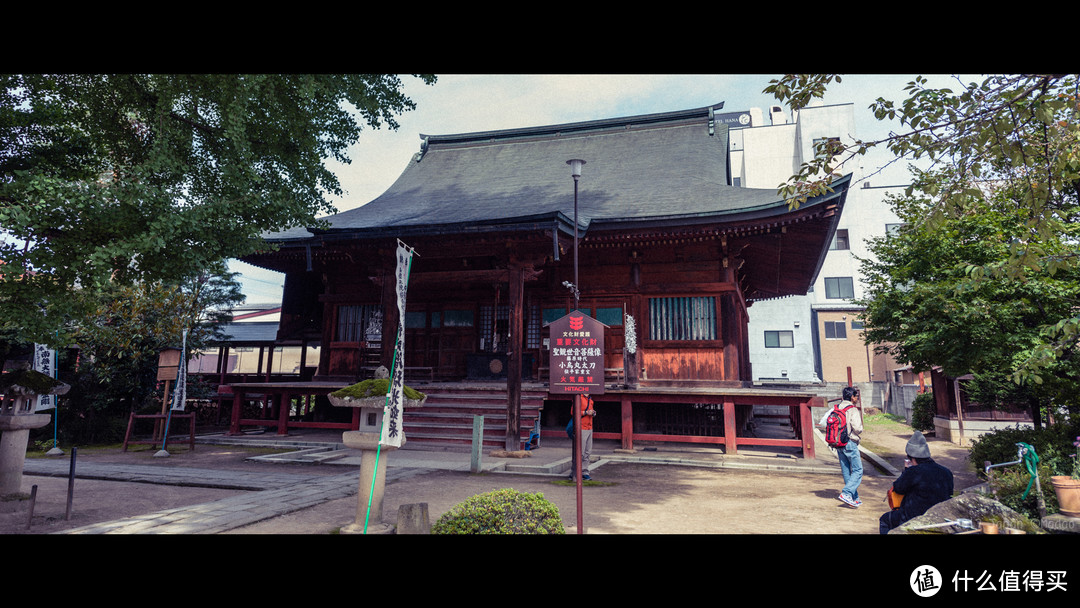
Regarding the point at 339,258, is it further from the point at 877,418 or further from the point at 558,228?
the point at 877,418

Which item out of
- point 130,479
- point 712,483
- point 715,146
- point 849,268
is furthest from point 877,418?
point 130,479

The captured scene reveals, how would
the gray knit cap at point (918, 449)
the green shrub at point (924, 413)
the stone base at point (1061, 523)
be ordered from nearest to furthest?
1. the gray knit cap at point (918, 449)
2. the stone base at point (1061, 523)
3. the green shrub at point (924, 413)

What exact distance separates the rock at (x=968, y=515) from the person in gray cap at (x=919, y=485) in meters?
0.09

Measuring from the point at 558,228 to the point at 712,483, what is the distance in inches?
215

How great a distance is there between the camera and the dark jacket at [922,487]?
14.9 feet

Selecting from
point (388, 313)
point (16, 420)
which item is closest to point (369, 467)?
point (16, 420)

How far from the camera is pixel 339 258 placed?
1501 centimetres

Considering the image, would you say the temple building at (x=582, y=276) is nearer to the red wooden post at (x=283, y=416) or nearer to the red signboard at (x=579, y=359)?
the red wooden post at (x=283, y=416)

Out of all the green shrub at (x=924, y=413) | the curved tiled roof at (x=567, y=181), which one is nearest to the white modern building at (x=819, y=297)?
the green shrub at (x=924, y=413)

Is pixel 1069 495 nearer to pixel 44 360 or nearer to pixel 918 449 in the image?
pixel 918 449

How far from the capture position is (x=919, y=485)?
4.57 meters

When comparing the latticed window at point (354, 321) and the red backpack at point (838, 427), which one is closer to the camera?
the red backpack at point (838, 427)

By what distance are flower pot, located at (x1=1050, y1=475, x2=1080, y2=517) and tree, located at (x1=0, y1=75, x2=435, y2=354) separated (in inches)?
357

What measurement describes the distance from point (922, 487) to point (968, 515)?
1.39ft
